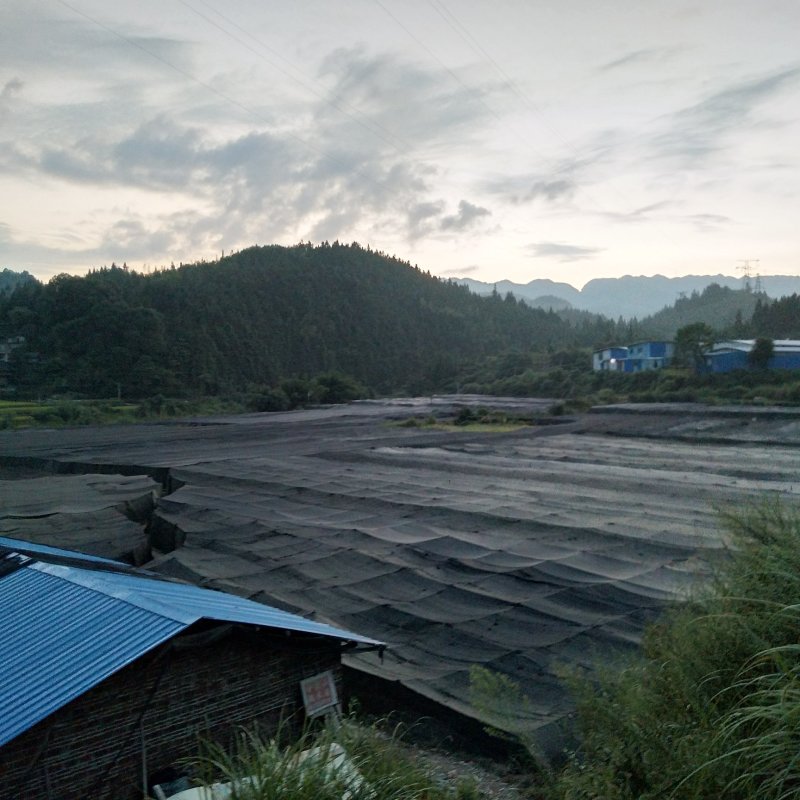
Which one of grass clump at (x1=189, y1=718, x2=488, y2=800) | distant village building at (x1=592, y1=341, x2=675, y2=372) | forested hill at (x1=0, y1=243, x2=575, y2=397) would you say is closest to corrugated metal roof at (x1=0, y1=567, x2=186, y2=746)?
grass clump at (x1=189, y1=718, x2=488, y2=800)

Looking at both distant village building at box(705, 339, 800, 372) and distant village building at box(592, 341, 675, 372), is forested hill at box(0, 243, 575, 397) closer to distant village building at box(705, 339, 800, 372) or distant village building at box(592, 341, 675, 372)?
distant village building at box(592, 341, 675, 372)

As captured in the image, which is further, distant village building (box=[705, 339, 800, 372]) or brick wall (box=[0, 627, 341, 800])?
distant village building (box=[705, 339, 800, 372])

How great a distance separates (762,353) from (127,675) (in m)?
41.4

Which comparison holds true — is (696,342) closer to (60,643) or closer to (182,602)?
(182,602)

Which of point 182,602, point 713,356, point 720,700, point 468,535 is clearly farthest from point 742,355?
point 182,602

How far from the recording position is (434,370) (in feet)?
248

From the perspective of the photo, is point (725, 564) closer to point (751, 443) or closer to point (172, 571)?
point (172, 571)

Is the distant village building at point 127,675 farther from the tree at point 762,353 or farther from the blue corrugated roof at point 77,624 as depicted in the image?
the tree at point 762,353

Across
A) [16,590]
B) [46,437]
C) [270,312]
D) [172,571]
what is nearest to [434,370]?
[270,312]

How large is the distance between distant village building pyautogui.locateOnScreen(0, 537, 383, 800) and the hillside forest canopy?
1725 inches

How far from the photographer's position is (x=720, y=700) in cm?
390

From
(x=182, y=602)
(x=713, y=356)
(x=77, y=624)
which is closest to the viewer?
(x=77, y=624)

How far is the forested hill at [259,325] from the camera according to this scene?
160 feet

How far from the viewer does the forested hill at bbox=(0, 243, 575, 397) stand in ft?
160
